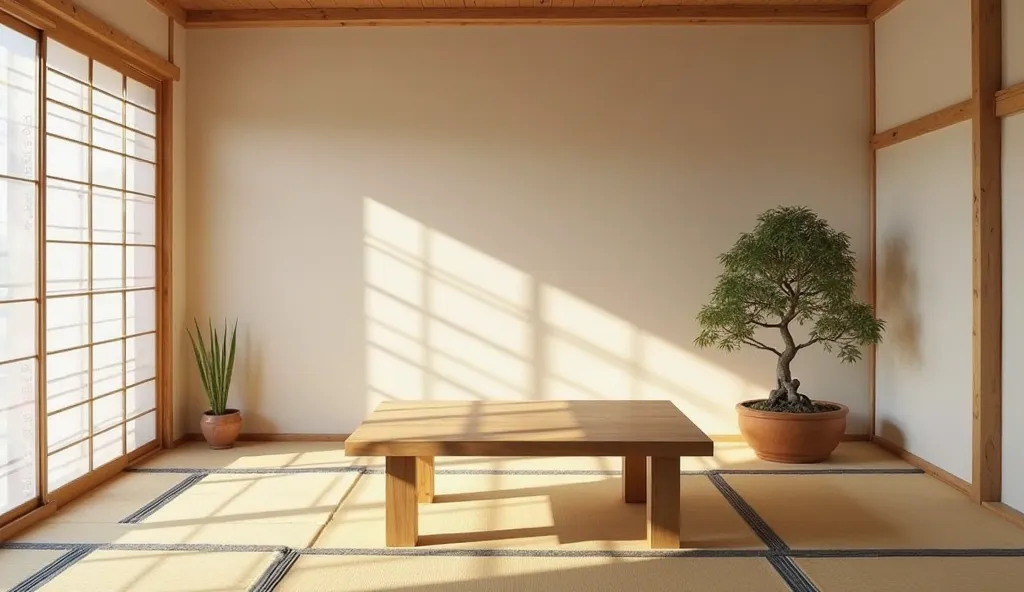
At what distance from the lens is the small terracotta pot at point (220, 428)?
17.6ft

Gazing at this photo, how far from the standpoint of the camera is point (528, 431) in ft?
12.0

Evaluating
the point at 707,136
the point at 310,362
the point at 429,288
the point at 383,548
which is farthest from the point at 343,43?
the point at 383,548

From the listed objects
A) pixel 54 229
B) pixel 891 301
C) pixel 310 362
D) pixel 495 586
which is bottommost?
pixel 495 586

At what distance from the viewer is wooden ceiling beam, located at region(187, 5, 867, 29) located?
5.57 meters

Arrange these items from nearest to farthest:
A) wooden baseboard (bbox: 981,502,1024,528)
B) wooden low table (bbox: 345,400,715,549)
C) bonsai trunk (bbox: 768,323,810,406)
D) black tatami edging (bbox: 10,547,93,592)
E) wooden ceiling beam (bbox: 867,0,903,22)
→ black tatami edging (bbox: 10,547,93,592) → wooden low table (bbox: 345,400,715,549) → wooden baseboard (bbox: 981,502,1024,528) → bonsai trunk (bbox: 768,323,810,406) → wooden ceiling beam (bbox: 867,0,903,22)

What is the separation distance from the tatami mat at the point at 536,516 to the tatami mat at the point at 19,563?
1038mm

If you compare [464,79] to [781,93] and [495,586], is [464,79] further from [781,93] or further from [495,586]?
[495,586]

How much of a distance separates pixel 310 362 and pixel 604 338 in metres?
1.93

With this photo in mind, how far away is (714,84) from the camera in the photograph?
565 cm

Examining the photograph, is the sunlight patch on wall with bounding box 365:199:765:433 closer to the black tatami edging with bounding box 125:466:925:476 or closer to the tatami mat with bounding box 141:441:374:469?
the tatami mat with bounding box 141:441:374:469

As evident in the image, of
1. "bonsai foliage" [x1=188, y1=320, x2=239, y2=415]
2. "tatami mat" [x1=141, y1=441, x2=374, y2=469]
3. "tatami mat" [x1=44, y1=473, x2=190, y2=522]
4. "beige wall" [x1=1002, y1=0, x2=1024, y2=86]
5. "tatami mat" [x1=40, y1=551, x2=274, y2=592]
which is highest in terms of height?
"beige wall" [x1=1002, y1=0, x2=1024, y2=86]

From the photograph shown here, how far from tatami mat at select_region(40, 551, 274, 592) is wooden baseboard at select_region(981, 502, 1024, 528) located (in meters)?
3.20

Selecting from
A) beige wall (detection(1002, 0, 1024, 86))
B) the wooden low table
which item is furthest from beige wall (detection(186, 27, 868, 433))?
the wooden low table

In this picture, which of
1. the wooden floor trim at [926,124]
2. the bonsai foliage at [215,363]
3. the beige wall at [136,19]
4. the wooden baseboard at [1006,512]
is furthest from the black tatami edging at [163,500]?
the wooden floor trim at [926,124]
